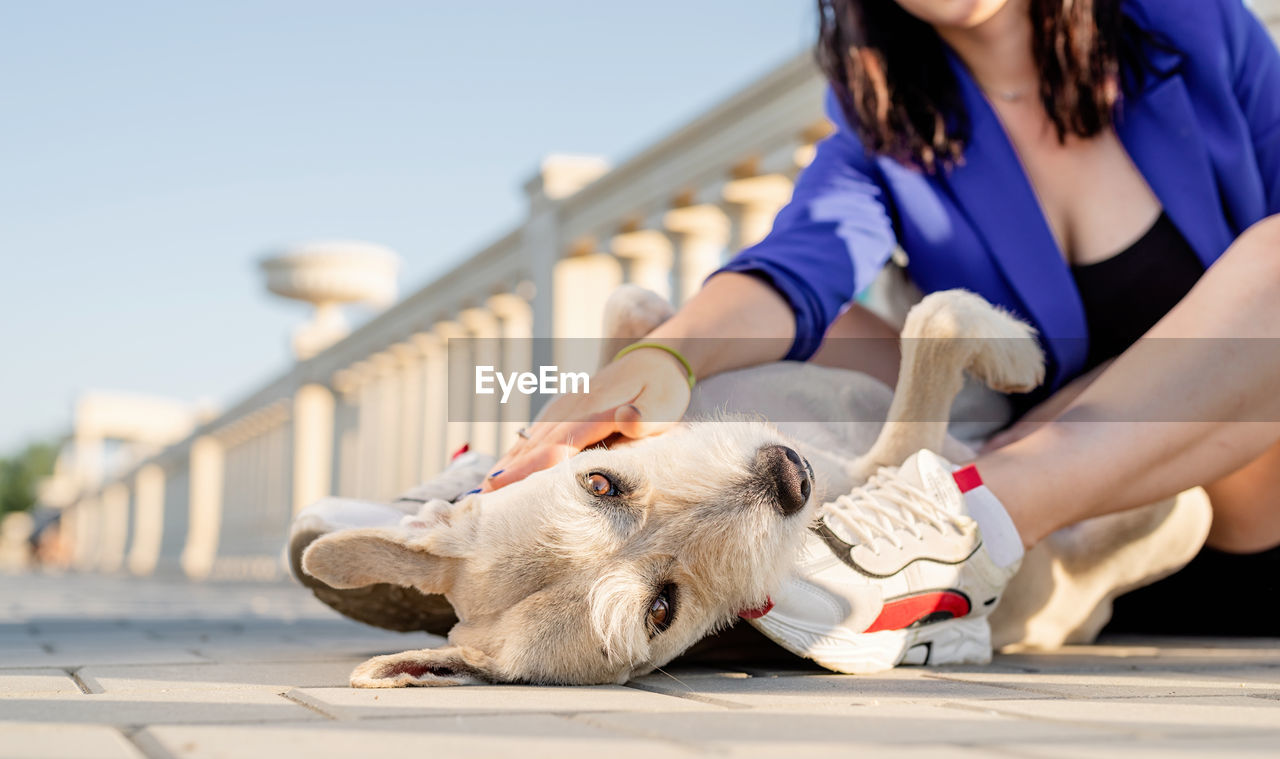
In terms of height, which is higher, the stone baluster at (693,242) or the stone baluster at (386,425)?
the stone baluster at (693,242)

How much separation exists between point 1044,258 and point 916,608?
0.96m

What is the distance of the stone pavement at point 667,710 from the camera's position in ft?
3.35

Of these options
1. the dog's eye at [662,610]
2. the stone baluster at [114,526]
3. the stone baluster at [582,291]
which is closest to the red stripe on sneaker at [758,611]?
the dog's eye at [662,610]

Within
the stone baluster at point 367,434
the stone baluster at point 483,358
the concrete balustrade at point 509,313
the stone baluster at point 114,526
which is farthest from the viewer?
the stone baluster at point 114,526

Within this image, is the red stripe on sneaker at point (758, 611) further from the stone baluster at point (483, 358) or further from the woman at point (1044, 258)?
the stone baluster at point (483, 358)

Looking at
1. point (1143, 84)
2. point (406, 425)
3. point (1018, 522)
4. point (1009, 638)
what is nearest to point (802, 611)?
point (1018, 522)

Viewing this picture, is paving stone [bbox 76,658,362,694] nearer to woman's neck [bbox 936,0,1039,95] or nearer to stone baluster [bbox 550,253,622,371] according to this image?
woman's neck [bbox 936,0,1039,95]

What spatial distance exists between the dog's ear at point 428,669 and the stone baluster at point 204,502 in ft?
42.7

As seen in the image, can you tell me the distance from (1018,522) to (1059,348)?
2.31ft

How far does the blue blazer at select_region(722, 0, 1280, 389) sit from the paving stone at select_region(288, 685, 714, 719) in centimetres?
107

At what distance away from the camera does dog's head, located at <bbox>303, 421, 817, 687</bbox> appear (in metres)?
1.62

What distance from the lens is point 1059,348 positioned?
8.12 ft

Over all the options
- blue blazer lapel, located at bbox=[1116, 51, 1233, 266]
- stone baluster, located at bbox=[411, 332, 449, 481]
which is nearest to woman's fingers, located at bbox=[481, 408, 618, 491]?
blue blazer lapel, located at bbox=[1116, 51, 1233, 266]

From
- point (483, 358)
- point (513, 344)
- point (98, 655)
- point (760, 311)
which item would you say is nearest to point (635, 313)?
point (760, 311)
